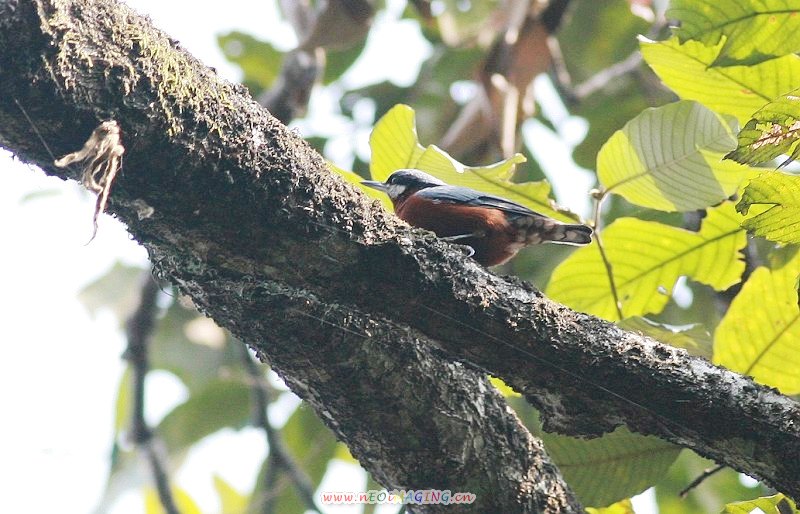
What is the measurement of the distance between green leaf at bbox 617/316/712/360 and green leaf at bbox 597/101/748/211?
1.42 ft

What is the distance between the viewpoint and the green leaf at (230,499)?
5602mm

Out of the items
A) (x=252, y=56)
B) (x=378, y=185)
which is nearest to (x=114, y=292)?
(x=252, y=56)

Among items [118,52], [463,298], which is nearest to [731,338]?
[463,298]

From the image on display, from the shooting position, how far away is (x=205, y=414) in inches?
208

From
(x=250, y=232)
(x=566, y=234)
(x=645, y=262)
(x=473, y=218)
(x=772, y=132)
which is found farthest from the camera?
(x=566, y=234)

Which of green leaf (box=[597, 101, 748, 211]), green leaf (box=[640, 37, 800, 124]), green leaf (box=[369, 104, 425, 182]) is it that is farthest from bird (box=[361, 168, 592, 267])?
green leaf (box=[640, 37, 800, 124])

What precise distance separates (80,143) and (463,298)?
3.30 ft

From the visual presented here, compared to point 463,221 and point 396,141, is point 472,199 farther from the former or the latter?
point 396,141

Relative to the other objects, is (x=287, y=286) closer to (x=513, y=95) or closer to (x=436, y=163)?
(x=436, y=163)

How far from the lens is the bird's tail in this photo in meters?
3.94

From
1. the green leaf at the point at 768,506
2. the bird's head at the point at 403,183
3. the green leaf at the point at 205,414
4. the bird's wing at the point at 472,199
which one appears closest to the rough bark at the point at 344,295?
the green leaf at the point at 768,506

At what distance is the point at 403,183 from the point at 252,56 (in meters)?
2.97

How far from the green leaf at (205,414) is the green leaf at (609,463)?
110 inches

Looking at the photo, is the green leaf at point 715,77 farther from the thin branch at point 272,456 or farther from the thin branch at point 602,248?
the thin branch at point 272,456
